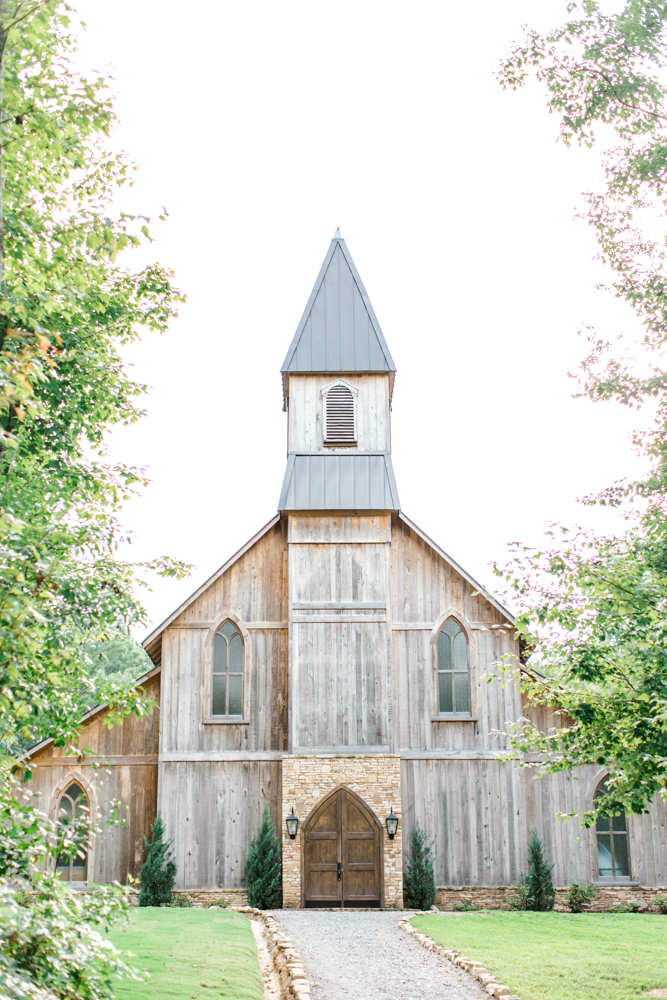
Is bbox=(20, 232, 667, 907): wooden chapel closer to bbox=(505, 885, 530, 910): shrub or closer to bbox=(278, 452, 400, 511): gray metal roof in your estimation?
bbox=(278, 452, 400, 511): gray metal roof

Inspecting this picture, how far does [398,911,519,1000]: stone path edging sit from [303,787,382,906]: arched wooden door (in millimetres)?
4135

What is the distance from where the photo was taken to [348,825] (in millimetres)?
18641

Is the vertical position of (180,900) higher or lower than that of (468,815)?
lower

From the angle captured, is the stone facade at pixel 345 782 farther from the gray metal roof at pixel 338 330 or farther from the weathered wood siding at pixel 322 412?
the gray metal roof at pixel 338 330

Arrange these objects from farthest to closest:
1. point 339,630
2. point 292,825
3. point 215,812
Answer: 1. point 339,630
2. point 215,812
3. point 292,825

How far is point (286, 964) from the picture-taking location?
35.9ft

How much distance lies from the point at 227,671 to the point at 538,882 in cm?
822

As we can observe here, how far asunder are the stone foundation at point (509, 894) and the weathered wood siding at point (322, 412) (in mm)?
10220

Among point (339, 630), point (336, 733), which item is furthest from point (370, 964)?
point (339, 630)

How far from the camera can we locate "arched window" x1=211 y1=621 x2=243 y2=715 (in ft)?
65.6

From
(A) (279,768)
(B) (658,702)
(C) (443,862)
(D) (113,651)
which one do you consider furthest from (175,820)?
(D) (113,651)

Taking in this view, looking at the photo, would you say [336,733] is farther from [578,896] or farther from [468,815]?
[578,896]

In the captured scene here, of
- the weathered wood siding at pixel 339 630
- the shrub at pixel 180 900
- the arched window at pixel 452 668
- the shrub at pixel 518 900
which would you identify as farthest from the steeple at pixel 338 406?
the shrub at pixel 518 900

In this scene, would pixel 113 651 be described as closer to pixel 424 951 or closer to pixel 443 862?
pixel 443 862
